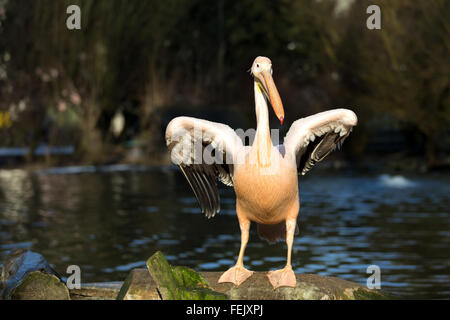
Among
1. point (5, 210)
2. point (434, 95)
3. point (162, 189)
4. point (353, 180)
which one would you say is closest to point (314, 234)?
point (5, 210)

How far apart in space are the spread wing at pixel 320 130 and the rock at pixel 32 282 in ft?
9.68

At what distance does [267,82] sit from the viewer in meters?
8.04

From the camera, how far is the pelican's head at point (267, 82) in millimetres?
7957

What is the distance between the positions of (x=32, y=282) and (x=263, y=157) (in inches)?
124

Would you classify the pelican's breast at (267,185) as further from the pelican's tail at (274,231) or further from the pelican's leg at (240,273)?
the pelican's tail at (274,231)

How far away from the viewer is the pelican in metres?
8.12

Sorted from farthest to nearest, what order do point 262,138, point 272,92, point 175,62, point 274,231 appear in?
point 175,62, point 274,231, point 262,138, point 272,92

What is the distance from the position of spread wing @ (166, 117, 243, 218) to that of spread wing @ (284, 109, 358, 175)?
0.54 m

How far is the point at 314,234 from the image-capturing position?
1709cm

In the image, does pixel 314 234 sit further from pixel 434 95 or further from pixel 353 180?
pixel 434 95

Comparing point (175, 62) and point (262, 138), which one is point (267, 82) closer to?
point (262, 138)

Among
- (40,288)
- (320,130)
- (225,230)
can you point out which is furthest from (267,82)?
(225,230)

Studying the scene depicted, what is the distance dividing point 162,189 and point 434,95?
1140 centimetres

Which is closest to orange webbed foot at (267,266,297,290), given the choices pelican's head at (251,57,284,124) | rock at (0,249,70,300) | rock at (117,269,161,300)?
rock at (117,269,161,300)
